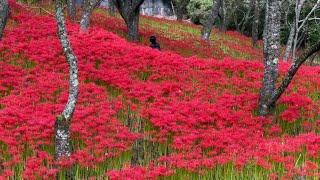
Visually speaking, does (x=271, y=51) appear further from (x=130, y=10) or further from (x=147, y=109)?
(x=130, y=10)

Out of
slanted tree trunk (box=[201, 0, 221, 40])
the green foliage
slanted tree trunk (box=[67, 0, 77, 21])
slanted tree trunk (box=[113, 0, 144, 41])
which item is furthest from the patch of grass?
the green foliage

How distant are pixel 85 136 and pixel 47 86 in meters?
4.46

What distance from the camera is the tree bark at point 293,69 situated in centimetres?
1322

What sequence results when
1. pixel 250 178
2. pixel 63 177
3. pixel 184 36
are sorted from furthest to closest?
pixel 184 36, pixel 63 177, pixel 250 178

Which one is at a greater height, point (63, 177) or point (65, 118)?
Result: point (65, 118)

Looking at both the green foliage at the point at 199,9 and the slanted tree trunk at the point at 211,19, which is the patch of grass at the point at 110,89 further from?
the green foliage at the point at 199,9

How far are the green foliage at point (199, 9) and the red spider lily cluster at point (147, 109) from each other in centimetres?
3451

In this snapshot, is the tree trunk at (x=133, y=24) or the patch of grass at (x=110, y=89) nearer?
the patch of grass at (x=110, y=89)

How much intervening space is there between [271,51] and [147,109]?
434 centimetres

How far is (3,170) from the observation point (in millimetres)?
11148

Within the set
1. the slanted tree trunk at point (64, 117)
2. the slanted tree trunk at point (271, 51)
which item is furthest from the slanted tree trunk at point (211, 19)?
the slanted tree trunk at point (64, 117)

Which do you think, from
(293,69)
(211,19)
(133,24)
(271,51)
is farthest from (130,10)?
(293,69)

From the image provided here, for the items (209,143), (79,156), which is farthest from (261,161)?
(79,156)

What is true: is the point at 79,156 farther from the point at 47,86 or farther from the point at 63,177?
the point at 47,86
